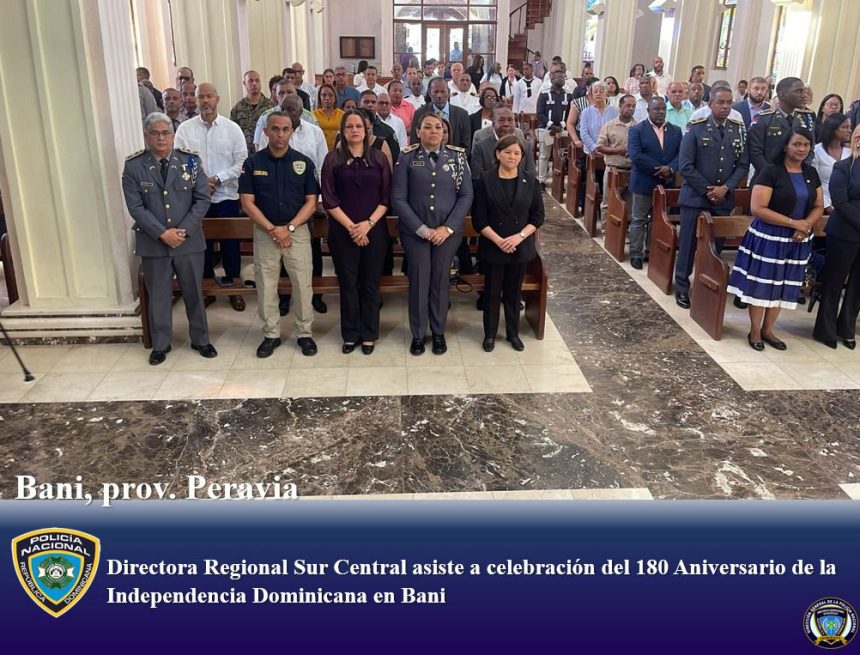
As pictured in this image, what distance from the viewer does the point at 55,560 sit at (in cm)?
169

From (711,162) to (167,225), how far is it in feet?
13.3

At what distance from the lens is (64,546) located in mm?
1690

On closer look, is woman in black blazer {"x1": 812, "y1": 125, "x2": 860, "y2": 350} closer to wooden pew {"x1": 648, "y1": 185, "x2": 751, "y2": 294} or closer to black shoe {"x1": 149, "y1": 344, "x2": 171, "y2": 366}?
wooden pew {"x1": 648, "y1": 185, "x2": 751, "y2": 294}

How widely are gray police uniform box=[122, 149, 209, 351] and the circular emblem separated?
3.84 metres

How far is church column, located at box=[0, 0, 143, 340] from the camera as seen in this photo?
4.50 m

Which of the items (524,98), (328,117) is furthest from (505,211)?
(524,98)

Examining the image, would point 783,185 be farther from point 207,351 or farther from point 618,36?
point 618,36

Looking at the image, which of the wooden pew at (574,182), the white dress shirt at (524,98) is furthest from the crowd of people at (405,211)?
the white dress shirt at (524,98)

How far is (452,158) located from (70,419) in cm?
264

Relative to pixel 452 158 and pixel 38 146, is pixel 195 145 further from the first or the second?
pixel 452 158

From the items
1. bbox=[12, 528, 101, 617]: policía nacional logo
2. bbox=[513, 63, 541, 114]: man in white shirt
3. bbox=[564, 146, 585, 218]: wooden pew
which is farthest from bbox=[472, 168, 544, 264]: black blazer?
bbox=[513, 63, 541, 114]: man in white shirt

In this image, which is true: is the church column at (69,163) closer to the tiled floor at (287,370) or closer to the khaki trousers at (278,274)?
the tiled floor at (287,370)

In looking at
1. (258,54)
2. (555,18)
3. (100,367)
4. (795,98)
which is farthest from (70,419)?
(555,18)

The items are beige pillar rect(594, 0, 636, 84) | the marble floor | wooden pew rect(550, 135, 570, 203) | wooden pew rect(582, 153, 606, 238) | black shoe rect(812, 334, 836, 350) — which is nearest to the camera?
the marble floor
